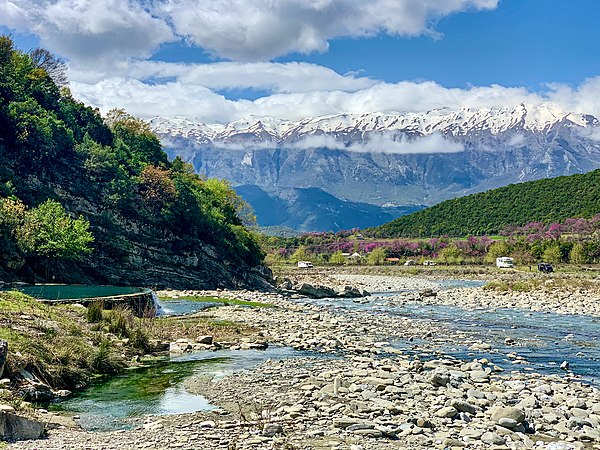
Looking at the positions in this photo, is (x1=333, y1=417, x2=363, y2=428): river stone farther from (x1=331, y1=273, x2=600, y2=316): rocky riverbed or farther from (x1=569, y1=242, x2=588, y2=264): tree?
(x1=569, y1=242, x2=588, y2=264): tree

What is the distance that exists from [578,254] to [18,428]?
116 metres

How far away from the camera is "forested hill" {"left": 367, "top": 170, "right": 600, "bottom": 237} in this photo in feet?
505

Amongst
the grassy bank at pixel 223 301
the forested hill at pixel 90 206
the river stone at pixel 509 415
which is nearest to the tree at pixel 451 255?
the forested hill at pixel 90 206

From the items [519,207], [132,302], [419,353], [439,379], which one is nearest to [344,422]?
[439,379]

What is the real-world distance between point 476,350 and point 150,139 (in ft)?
241

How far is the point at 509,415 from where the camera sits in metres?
14.2

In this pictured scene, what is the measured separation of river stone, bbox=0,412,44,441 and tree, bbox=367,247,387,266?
461ft

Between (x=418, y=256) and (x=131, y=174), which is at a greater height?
(x=131, y=174)

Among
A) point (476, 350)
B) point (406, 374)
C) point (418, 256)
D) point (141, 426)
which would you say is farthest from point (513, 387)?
point (418, 256)

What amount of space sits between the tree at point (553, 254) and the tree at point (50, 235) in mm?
92867

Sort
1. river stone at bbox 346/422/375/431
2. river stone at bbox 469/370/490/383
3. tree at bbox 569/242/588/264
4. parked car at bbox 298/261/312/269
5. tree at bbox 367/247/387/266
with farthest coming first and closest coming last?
tree at bbox 367/247/387/266
parked car at bbox 298/261/312/269
tree at bbox 569/242/588/264
river stone at bbox 469/370/490/383
river stone at bbox 346/422/375/431

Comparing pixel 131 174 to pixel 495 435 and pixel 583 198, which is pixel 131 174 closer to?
pixel 495 435

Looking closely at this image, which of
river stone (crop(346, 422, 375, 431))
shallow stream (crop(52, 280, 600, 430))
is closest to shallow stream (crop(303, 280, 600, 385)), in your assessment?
shallow stream (crop(52, 280, 600, 430))

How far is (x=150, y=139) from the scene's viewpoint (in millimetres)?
90250
